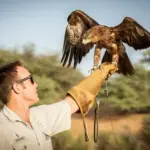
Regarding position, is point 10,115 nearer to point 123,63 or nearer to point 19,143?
point 19,143

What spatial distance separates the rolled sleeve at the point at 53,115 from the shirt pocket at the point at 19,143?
8 centimetres

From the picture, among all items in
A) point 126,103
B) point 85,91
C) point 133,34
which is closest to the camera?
point 85,91

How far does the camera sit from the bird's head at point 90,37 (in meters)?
1.64

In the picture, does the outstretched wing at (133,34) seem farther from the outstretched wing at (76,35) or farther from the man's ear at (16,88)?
the man's ear at (16,88)

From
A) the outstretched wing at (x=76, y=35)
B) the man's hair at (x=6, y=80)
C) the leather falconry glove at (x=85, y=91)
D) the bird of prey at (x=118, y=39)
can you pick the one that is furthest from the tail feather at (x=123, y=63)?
the man's hair at (x=6, y=80)

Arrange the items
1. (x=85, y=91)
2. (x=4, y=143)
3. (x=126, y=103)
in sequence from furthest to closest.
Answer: (x=126, y=103)
(x=85, y=91)
(x=4, y=143)

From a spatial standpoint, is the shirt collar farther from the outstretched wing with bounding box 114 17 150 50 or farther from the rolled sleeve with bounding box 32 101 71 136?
the outstretched wing with bounding box 114 17 150 50

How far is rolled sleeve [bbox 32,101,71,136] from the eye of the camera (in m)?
0.91

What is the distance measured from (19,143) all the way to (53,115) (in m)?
0.12

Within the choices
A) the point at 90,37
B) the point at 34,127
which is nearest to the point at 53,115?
the point at 34,127

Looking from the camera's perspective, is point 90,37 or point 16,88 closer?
point 16,88

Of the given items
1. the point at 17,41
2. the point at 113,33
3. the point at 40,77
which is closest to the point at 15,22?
the point at 17,41

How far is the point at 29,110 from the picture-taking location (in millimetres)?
931

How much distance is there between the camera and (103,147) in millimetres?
1735
